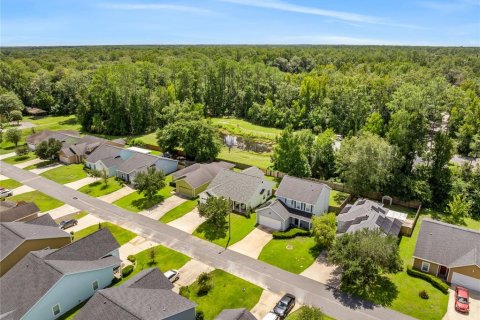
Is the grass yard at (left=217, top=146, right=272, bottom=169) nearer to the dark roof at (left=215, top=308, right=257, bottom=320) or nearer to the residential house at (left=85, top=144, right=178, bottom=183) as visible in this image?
the residential house at (left=85, top=144, right=178, bottom=183)

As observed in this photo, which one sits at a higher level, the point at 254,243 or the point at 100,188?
the point at 100,188

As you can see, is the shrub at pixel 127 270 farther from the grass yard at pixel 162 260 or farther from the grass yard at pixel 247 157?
the grass yard at pixel 247 157

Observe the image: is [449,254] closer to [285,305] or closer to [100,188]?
[285,305]

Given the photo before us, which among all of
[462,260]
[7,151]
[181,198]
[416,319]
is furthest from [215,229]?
[7,151]

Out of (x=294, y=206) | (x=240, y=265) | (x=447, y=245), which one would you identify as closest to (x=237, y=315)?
(x=240, y=265)

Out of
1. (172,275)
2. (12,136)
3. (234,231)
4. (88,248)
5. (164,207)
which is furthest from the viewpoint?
(12,136)

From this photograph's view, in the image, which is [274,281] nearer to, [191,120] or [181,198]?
[181,198]

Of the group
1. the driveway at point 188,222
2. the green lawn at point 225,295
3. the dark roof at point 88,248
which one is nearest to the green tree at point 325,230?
the green lawn at point 225,295
